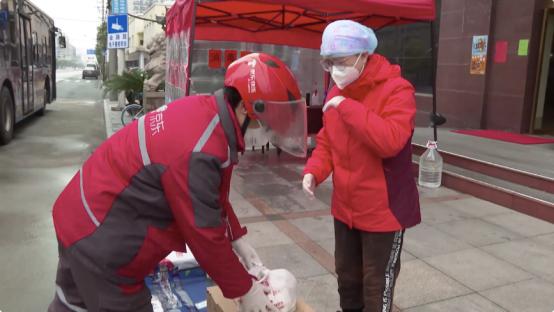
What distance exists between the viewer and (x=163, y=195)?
5.40ft

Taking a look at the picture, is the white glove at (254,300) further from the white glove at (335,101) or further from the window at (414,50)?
the window at (414,50)

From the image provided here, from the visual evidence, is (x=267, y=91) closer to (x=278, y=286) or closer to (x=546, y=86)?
(x=278, y=286)

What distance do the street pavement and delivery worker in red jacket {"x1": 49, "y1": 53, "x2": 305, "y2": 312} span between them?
1.88m

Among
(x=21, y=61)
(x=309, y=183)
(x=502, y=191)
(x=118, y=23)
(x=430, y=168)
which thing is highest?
(x=118, y=23)

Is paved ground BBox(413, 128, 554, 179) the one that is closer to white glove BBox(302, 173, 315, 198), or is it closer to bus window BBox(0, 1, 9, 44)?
white glove BBox(302, 173, 315, 198)

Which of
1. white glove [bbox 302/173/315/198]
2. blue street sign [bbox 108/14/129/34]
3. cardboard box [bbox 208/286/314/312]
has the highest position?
blue street sign [bbox 108/14/129/34]

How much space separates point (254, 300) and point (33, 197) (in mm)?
5351

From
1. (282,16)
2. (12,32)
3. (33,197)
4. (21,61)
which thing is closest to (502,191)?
(282,16)

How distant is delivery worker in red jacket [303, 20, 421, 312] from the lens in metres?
2.33

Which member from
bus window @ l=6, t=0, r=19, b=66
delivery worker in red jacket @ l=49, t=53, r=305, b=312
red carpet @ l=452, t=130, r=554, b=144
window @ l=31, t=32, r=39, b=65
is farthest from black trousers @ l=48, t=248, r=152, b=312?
window @ l=31, t=32, r=39, b=65

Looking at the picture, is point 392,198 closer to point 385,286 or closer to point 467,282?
point 385,286

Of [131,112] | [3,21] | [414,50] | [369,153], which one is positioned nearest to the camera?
[369,153]

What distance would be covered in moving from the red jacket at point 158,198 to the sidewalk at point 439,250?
1.88 meters

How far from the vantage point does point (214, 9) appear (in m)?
7.79
